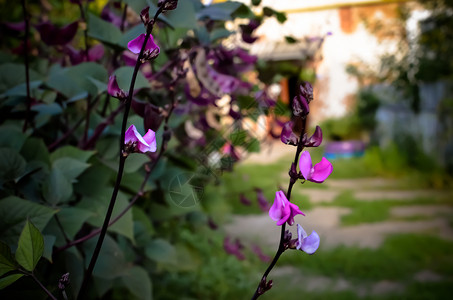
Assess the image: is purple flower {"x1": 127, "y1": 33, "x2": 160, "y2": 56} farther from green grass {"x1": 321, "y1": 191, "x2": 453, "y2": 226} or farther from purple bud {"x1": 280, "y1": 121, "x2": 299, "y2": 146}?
green grass {"x1": 321, "y1": 191, "x2": 453, "y2": 226}

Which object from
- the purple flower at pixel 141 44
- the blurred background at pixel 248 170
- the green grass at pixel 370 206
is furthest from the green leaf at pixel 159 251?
the green grass at pixel 370 206

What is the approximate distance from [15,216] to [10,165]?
0.10 meters

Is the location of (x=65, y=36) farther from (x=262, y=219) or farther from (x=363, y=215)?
(x=363, y=215)

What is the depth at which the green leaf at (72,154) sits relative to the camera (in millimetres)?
729

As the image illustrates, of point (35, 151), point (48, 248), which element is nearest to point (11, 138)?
point (35, 151)

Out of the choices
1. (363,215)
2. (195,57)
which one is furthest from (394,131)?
(195,57)

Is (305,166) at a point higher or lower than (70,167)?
higher

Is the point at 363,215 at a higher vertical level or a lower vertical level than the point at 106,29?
lower

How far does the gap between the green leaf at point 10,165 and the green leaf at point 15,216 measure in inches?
2.8

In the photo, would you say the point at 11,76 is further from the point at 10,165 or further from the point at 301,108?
the point at 301,108

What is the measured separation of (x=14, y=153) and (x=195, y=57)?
376 millimetres

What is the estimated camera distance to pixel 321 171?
0.41m

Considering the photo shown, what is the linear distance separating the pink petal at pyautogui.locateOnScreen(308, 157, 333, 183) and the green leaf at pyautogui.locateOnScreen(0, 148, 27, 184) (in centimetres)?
43

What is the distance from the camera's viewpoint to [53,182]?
65 cm
